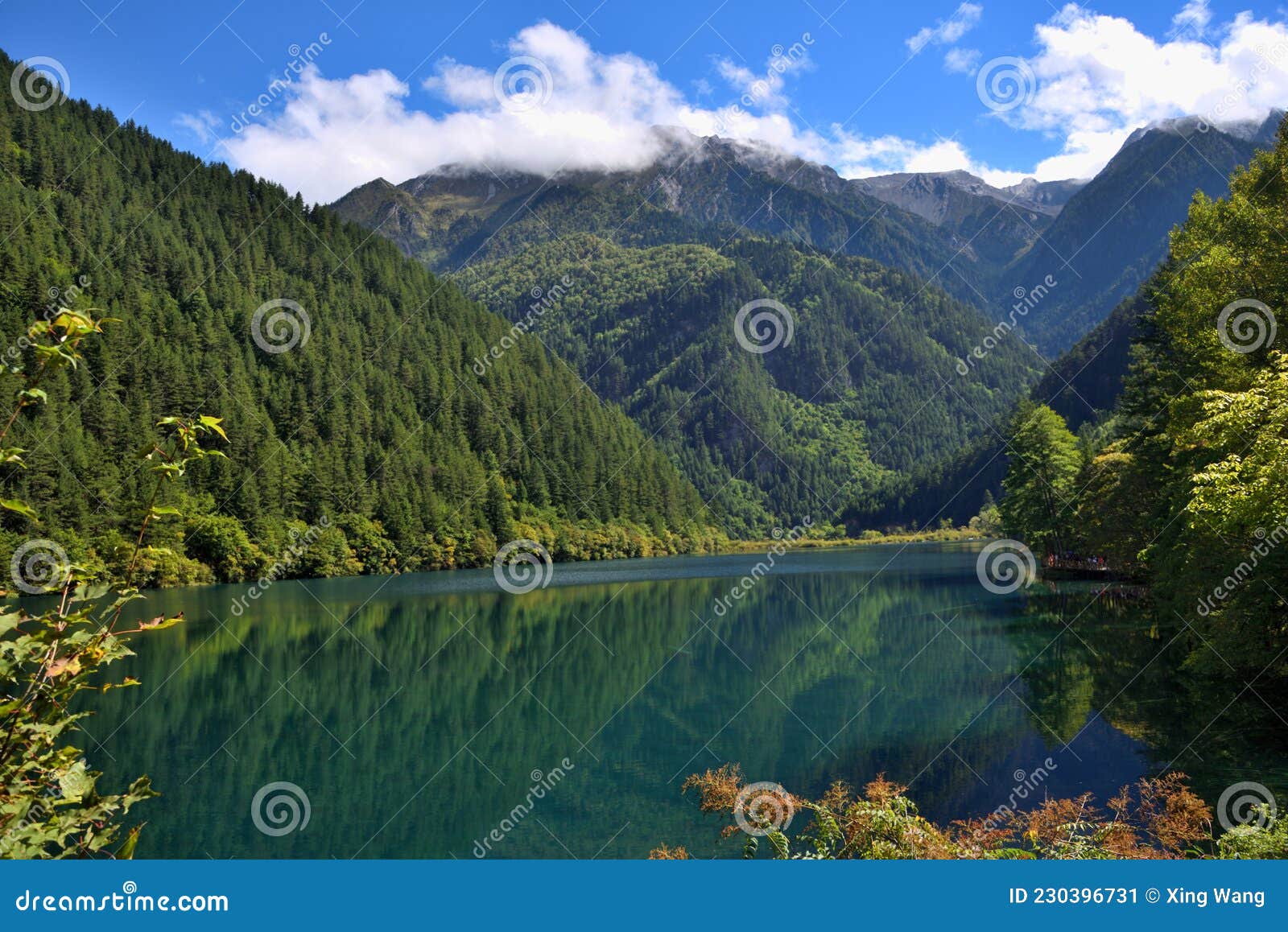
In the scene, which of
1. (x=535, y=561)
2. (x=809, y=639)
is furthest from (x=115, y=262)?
(x=809, y=639)

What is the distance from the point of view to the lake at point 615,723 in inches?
616

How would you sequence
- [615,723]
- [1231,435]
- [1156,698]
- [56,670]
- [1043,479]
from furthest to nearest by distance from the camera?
[1043,479], [615,723], [1156,698], [1231,435], [56,670]

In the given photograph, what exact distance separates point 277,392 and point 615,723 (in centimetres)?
10290

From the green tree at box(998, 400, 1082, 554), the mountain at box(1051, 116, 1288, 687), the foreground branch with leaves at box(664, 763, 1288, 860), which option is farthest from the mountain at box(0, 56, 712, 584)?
the mountain at box(1051, 116, 1288, 687)

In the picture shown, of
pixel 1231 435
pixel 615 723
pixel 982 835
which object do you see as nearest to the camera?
pixel 982 835

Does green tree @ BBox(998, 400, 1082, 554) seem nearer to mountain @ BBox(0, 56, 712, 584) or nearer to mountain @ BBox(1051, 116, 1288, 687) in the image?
mountain @ BBox(1051, 116, 1288, 687)

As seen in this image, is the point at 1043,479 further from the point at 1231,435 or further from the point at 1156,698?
the point at 1231,435

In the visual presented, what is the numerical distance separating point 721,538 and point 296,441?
6923 centimetres

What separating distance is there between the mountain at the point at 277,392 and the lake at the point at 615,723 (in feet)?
122

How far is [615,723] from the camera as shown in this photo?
2248 cm

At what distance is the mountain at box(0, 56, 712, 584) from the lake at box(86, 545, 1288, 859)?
3724cm

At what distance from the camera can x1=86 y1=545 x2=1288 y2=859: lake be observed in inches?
616

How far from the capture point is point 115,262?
117 metres

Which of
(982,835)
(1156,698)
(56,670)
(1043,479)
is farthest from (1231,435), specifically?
(1043,479)
